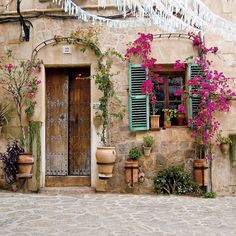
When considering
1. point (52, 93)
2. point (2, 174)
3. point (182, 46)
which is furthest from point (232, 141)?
point (2, 174)

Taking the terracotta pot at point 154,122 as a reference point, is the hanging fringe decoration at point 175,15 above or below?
above

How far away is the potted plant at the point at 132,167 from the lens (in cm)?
698

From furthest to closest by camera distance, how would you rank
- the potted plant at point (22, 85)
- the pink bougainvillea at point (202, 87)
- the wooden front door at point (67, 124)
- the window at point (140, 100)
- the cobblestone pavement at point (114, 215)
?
the wooden front door at point (67, 124)
the potted plant at point (22, 85)
the window at point (140, 100)
the pink bougainvillea at point (202, 87)
the cobblestone pavement at point (114, 215)

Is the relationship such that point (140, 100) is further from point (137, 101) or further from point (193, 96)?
point (193, 96)

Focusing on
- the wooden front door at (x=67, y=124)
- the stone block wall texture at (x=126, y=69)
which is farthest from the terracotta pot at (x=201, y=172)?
the wooden front door at (x=67, y=124)

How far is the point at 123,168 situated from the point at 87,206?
151 centimetres

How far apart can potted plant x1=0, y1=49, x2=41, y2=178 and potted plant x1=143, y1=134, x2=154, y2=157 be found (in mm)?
2144

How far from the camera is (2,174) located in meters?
7.29

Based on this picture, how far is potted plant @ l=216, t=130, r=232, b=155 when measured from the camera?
6949 mm

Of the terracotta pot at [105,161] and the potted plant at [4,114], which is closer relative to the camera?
the terracotta pot at [105,161]

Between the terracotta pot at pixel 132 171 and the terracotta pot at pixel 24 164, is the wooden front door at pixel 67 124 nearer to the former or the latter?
the terracotta pot at pixel 24 164

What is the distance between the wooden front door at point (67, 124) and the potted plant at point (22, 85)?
0.42 meters

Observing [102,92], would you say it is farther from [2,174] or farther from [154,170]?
[2,174]

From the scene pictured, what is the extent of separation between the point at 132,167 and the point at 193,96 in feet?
5.49
